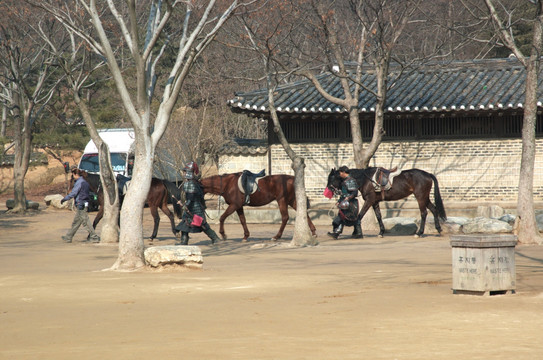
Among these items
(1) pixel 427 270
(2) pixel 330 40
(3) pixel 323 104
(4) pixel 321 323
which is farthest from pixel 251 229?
(4) pixel 321 323

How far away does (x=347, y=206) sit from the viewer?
60.8ft

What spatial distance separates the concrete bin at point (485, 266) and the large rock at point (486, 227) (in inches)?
376

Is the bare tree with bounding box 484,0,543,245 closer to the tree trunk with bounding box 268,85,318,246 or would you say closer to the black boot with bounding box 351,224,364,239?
the black boot with bounding box 351,224,364,239

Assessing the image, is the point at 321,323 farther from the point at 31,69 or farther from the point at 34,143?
the point at 34,143

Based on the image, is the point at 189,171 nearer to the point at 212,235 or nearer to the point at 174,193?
the point at 212,235

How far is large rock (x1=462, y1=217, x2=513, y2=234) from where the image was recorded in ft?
61.9

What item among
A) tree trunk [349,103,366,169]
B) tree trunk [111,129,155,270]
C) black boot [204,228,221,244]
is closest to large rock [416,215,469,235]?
tree trunk [349,103,366,169]

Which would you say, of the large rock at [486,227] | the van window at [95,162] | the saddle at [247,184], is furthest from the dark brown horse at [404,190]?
the van window at [95,162]

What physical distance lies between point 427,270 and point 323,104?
42.4 ft

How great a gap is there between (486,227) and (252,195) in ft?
19.8

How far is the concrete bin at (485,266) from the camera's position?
31.1 ft

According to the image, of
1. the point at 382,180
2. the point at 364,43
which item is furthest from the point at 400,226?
the point at 364,43

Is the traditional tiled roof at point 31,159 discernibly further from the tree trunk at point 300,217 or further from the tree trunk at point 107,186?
the tree trunk at point 300,217

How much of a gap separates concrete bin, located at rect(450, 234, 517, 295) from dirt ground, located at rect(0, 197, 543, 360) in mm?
171
